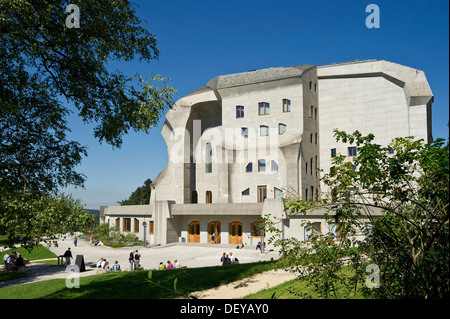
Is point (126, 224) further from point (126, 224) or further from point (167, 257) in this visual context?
point (167, 257)

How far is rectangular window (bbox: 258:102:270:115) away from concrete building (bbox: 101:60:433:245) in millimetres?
114

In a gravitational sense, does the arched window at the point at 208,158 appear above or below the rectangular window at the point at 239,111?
below

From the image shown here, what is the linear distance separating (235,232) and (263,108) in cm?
1441

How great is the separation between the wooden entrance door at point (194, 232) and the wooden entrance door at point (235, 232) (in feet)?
15.2

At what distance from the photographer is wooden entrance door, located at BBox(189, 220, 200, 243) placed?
3934 cm

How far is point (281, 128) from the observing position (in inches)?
1443

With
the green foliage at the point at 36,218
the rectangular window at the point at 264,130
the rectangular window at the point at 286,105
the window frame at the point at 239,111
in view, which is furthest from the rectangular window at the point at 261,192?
the green foliage at the point at 36,218

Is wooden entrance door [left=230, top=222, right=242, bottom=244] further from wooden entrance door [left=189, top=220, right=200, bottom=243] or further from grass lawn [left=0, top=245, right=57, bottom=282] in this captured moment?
grass lawn [left=0, top=245, right=57, bottom=282]

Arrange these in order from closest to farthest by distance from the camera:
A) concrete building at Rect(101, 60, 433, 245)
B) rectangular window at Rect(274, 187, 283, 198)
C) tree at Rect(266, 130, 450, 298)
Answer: tree at Rect(266, 130, 450, 298)
rectangular window at Rect(274, 187, 283, 198)
concrete building at Rect(101, 60, 433, 245)

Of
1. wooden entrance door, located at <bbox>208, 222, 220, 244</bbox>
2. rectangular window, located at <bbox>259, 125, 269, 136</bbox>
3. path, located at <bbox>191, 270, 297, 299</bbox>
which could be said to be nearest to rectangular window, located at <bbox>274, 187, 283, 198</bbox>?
rectangular window, located at <bbox>259, 125, 269, 136</bbox>

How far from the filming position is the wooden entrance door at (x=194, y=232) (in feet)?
129

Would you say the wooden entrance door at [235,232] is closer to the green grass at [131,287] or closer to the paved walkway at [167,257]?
the paved walkway at [167,257]
